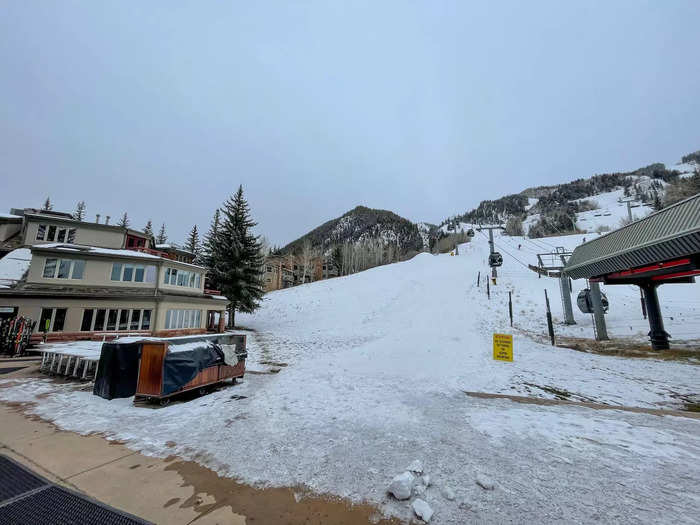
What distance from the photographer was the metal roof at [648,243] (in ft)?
38.0

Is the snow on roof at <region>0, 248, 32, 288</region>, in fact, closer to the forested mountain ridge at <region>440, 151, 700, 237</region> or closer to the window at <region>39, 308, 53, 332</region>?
the window at <region>39, 308, 53, 332</region>

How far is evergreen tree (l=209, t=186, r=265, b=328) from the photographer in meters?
28.4

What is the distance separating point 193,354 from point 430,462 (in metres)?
8.08

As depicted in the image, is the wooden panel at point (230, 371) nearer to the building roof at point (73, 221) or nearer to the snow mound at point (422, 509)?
the snow mound at point (422, 509)

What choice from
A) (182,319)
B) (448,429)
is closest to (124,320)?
(182,319)

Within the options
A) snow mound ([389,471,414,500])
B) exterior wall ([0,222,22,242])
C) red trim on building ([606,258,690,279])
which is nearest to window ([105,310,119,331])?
exterior wall ([0,222,22,242])

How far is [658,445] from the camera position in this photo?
5773mm

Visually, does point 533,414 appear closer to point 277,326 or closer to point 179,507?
point 179,507

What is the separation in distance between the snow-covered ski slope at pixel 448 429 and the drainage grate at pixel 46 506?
1.57m

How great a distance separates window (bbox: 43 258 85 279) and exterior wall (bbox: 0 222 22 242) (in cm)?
1471

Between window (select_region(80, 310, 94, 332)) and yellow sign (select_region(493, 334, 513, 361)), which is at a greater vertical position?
window (select_region(80, 310, 94, 332))

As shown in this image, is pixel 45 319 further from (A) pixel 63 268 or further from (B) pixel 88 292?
(A) pixel 63 268

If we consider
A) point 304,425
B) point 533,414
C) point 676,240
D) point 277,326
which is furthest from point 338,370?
point 277,326

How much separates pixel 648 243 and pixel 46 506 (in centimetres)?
2078
